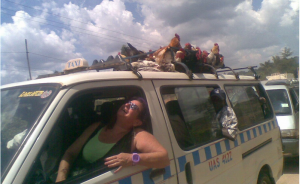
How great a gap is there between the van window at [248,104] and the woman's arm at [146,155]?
153 centimetres

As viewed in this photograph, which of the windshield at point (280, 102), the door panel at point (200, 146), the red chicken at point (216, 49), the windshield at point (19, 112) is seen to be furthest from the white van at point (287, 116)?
the windshield at point (19, 112)

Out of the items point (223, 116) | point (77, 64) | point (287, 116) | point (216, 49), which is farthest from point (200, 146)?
point (287, 116)

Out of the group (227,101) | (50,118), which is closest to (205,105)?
(227,101)

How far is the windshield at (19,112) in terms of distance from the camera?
4.61 ft

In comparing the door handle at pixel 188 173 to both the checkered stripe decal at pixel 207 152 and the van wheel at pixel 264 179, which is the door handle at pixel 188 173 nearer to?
the checkered stripe decal at pixel 207 152

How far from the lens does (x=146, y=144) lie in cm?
172

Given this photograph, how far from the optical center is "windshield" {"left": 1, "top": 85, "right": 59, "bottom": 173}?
1404mm

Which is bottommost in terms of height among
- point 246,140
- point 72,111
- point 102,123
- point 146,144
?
point 246,140

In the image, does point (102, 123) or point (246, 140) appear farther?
point (246, 140)

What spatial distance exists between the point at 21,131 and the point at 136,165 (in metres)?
0.83

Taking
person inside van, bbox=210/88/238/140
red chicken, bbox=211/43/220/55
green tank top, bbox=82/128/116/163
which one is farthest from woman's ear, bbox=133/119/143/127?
red chicken, bbox=211/43/220/55

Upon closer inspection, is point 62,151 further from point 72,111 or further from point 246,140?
point 246,140

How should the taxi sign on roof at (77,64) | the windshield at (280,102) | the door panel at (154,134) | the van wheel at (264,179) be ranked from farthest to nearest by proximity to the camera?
the windshield at (280,102)
the van wheel at (264,179)
the taxi sign on roof at (77,64)
the door panel at (154,134)

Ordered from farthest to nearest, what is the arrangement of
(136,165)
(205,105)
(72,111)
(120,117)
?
(205,105)
(72,111)
(120,117)
(136,165)
